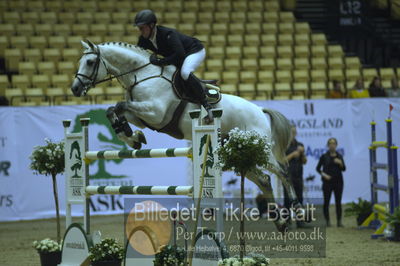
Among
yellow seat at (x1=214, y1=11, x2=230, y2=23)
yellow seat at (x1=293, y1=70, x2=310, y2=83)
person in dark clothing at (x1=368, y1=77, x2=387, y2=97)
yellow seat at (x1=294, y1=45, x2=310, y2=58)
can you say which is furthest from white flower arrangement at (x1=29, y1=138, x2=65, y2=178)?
yellow seat at (x1=214, y1=11, x2=230, y2=23)

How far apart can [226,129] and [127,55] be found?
1477mm

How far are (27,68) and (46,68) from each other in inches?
14.6

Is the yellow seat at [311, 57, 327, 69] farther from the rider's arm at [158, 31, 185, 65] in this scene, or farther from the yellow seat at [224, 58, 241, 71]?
the rider's arm at [158, 31, 185, 65]

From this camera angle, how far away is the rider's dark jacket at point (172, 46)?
6980 mm

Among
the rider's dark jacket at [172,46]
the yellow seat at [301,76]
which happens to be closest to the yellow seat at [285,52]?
the yellow seat at [301,76]

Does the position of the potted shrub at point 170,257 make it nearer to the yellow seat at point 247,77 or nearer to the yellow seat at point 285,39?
the yellow seat at point 247,77

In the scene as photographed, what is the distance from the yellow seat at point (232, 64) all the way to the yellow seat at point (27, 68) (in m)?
4.07

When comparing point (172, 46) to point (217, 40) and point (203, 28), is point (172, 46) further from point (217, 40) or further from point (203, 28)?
point (203, 28)

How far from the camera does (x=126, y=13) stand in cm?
1562

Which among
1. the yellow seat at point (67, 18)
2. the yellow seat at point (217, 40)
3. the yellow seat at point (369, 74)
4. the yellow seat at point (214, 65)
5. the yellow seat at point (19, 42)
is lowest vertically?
the yellow seat at point (369, 74)

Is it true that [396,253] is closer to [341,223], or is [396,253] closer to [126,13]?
[341,223]

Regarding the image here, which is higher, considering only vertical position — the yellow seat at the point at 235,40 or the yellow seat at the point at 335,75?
the yellow seat at the point at 235,40

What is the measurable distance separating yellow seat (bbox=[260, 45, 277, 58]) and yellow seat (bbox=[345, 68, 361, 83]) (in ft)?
5.51

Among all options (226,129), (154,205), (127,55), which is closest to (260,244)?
(226,129)
